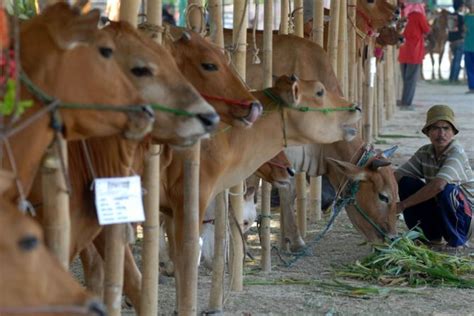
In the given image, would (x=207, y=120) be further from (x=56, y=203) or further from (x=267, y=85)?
(x=267, y=85)

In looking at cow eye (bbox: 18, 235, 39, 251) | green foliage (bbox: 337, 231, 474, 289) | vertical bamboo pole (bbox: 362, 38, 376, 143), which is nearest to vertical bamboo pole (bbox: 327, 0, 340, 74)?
green foliage (bbox: 337, 231, 474, 289)

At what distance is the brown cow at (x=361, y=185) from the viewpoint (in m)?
8.49

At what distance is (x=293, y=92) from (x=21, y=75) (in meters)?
2.78

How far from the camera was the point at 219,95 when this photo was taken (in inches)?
237

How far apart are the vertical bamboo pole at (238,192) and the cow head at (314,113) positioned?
0.92 ft

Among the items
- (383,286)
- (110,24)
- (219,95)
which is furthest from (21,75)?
(383,286)

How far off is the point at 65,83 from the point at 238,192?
2919 millimetres

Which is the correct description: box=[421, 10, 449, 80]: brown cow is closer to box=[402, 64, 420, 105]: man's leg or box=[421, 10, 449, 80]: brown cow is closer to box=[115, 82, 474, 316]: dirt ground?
box=[402, 64, 420, 105]: man's leg

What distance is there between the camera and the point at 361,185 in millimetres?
8555

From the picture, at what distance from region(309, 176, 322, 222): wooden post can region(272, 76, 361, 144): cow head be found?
2.71 metres

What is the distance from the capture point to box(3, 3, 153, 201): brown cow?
4219 millimetres

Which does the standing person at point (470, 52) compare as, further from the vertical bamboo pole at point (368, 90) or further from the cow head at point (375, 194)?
the cow head at point (375, 194)

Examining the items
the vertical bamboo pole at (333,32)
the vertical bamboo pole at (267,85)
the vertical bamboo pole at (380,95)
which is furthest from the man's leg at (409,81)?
the vertical bamboo pole at (267,85)

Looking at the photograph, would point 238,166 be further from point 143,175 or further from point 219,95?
point 143,175
